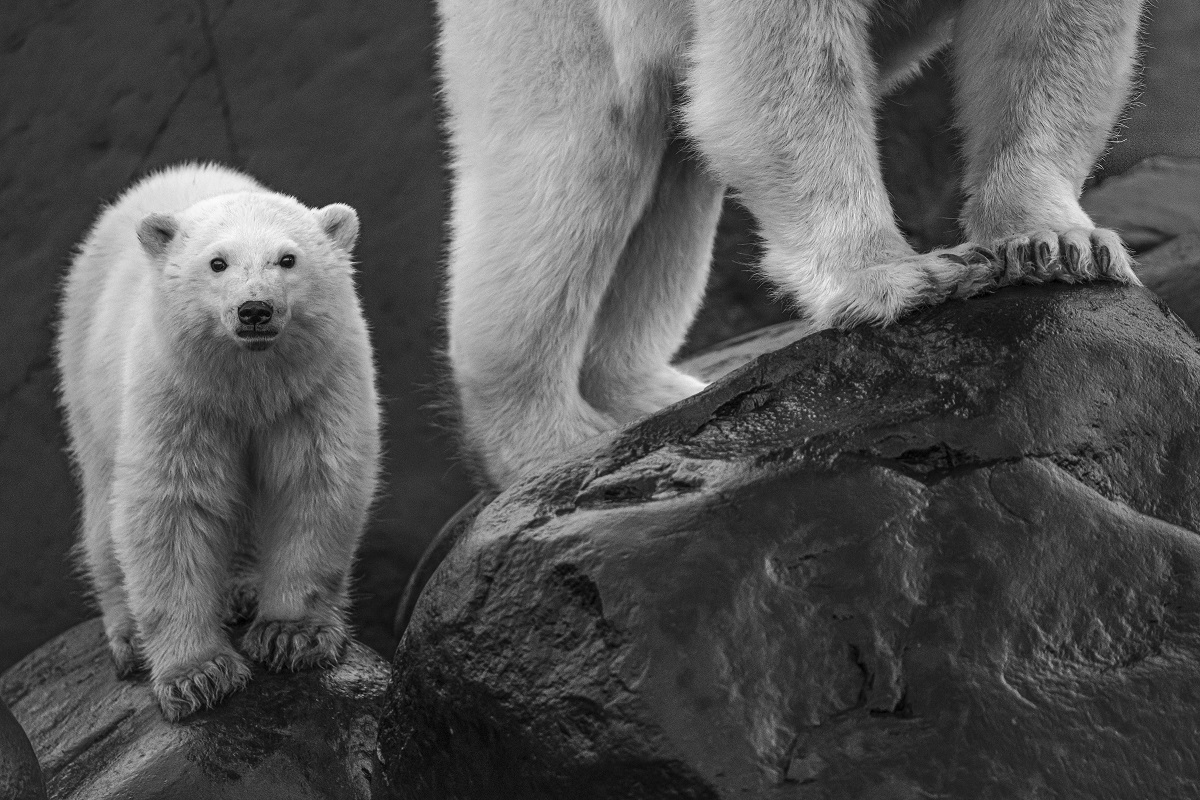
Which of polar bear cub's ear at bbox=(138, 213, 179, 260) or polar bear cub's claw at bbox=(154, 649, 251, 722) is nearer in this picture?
polar bear cub's claw at bbox=(154, 649, 251, 722)

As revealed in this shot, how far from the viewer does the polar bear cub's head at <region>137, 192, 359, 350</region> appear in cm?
385

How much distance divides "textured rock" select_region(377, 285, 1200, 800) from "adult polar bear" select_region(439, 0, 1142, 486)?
0.29 metres

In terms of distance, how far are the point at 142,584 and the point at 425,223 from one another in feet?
12.6

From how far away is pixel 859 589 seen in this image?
2941mm

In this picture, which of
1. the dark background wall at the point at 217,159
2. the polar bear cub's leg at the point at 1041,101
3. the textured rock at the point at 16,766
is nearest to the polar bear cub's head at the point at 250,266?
the textured rock at the point at 16,766

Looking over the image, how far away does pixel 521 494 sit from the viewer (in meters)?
3.38

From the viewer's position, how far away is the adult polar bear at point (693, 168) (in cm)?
368

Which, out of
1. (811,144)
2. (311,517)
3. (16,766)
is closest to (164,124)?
(311,517)

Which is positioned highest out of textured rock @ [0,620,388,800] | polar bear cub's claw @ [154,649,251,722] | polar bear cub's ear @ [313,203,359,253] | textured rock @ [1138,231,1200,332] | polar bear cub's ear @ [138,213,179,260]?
polar bear cub's ear @ [138,213,179,260]

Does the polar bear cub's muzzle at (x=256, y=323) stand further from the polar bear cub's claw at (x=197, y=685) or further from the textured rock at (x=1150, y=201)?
the textured rock at (x=1150, y=201)

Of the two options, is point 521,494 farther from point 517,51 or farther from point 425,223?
point 425,223

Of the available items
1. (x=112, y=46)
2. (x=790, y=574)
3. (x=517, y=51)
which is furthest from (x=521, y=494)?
(x=112, y=46)

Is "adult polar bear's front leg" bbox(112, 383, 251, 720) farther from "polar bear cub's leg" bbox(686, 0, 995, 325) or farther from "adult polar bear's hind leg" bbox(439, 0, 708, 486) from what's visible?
"polar bear cub's leg" bbox(686, 0, 995, 325)

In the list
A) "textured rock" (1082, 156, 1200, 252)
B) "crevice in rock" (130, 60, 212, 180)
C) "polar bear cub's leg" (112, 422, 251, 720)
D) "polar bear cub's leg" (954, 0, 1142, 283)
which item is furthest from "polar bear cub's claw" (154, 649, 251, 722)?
"textured rock" (1082, 156, 1200, 252)
